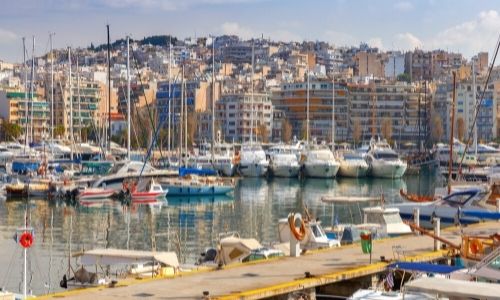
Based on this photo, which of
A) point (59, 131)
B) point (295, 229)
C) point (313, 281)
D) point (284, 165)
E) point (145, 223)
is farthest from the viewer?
point (59, 131)

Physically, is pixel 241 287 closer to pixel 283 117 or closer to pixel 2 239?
pixel 2 239

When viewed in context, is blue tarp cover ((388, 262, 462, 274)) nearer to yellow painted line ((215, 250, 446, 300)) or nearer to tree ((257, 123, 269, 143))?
yellow painted line ((215, 250, 446, 300))

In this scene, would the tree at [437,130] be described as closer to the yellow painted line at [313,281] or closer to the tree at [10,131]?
the tree at [10,131]

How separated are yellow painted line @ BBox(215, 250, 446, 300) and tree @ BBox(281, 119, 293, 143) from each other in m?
99.7

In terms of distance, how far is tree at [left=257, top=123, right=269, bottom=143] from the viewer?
11641cm

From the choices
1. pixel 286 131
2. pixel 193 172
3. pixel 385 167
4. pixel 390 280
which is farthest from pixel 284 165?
pixel 390 280

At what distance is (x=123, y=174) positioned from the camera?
52.0 m

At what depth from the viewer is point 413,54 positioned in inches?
7210

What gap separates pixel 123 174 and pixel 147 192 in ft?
8.73

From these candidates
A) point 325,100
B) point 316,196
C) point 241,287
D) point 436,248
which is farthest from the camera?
point 325,100

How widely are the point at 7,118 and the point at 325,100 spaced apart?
36625mm

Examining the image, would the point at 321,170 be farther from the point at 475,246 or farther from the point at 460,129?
the point at 475,246

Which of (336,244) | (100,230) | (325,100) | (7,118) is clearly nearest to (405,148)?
(325,100)

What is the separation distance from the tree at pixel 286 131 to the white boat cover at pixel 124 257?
9891 cm
